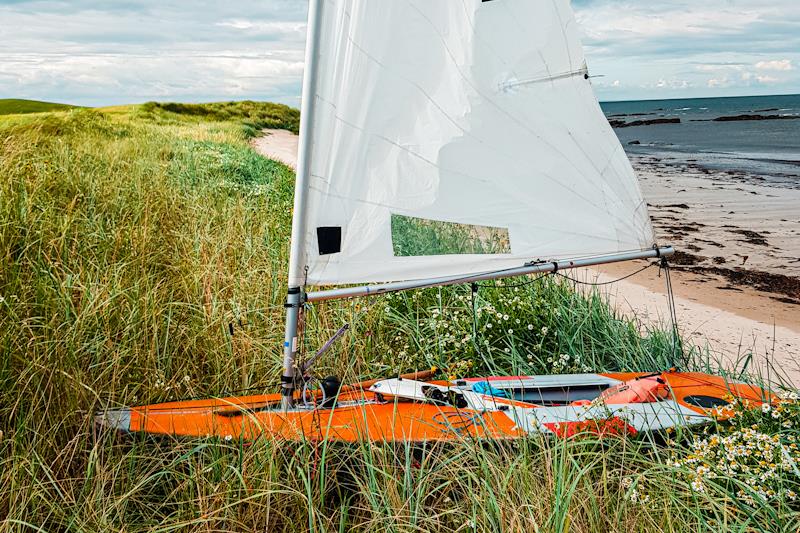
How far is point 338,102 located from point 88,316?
187 centimetres

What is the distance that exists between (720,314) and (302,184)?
5.38 meters

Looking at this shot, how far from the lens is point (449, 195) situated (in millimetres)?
3133

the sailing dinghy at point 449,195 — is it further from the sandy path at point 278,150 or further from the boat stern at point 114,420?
the sandy path at point 278,150

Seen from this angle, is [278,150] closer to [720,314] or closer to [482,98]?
[720,314]

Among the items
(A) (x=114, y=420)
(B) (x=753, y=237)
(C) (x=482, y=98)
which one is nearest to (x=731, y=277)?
(B) (x=753, y=237)

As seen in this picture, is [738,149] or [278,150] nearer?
[278,150]

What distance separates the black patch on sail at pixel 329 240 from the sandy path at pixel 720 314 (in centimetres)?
306

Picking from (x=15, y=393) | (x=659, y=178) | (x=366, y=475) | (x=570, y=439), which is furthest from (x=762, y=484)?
(x=659, y=178)

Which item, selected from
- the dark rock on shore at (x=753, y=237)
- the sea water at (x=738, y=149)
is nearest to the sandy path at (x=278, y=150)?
the dark rock on shore at (x=753, y=237)

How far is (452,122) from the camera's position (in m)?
3.12

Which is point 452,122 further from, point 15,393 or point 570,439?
point 15,393

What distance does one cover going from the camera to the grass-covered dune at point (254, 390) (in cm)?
237

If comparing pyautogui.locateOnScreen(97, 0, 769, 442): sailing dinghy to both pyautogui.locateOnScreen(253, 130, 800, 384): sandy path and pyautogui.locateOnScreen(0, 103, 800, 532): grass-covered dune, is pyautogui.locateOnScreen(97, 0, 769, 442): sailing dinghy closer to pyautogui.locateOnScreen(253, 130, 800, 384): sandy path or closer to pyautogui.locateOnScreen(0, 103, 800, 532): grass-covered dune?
pyautogui.locateOnScreen(0, 103, 800, 532): grass-covered dune

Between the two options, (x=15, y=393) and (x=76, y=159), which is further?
(x=76, y=159)
